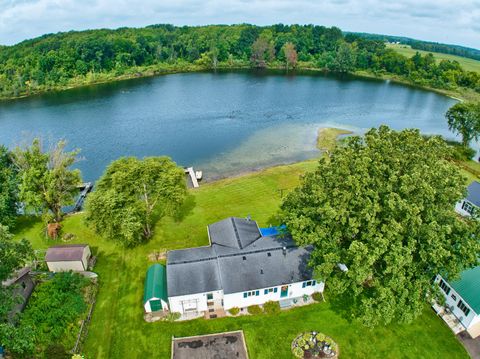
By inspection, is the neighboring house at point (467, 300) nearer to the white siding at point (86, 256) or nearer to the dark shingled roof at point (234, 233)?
the dark shingled roof at point (234, 233)

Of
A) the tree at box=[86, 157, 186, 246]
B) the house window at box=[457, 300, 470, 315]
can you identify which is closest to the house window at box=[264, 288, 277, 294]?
the tree at box=[86, 157, 186, 246]

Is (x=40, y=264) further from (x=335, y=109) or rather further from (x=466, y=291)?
(x=335, y=109)

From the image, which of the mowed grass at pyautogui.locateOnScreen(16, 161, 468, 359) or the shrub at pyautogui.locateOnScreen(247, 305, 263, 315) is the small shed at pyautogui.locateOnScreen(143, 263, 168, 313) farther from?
the shrub at pyautogui.locateOnScreen(247, 305, 263, 315)

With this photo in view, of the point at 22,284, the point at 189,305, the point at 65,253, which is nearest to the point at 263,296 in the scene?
the point at 189,305

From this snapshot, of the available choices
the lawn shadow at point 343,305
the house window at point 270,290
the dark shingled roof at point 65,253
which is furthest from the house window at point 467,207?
the dark shingled roof at point 65,253

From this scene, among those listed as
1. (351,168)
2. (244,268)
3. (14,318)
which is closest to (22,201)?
(14,318)
